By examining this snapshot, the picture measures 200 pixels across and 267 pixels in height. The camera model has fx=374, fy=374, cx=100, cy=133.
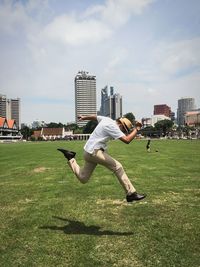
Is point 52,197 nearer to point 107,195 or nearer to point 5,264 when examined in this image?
point 107,195

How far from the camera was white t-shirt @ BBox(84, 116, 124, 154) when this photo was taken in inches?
300

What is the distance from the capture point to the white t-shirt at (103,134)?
7613mm

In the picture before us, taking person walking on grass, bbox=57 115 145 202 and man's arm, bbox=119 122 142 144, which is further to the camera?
person walking on grass, bbox=57 115 145 202

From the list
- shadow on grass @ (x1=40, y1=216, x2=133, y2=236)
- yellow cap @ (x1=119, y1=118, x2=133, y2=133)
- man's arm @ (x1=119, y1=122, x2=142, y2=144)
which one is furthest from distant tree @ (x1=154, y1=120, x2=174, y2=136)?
shadow on grass @ (x1=40, y1=216, x2=133, y2=236)

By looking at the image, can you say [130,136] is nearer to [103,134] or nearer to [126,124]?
[126,124]

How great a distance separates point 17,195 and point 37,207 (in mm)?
1964

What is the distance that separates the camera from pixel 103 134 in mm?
7770

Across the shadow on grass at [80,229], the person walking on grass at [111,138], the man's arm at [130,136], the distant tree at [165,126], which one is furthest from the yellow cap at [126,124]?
the distant tree at [165,126]

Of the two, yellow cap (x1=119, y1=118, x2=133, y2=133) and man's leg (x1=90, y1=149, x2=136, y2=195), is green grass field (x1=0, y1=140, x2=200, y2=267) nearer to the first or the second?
man's leg (x1=90, y1=149, x2=136, y2=195)

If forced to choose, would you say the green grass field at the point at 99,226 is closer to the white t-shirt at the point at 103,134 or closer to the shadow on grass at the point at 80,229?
the shadow on grass at the point at 80,229

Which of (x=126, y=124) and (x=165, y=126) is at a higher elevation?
(x=165, y=126)

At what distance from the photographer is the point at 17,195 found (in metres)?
11.2

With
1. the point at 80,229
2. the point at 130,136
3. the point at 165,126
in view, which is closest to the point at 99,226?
the point at 80,229

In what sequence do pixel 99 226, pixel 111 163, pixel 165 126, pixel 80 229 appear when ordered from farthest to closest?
pixel 165 126 < pixel 111 163 < pixel 99 226 < pixel 80 229
